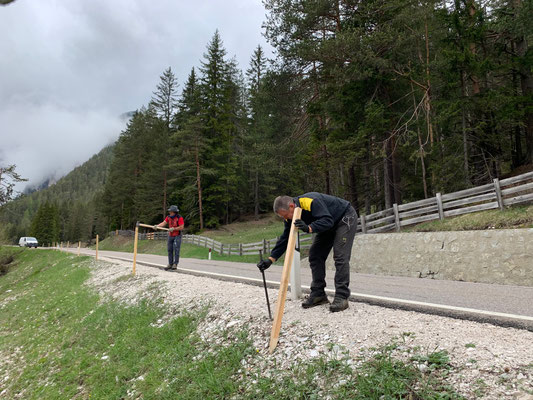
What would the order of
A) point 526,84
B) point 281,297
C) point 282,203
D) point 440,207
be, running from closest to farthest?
point 281,297
point 282,203
point 440,207
point 526,84

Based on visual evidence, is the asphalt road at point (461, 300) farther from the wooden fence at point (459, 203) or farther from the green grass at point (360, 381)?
the wooden fence at point (459, 203)

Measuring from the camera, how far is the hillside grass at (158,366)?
256cm

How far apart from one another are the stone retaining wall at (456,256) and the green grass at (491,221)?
2.14 ft

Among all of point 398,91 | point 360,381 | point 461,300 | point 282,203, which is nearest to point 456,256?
point 461,300

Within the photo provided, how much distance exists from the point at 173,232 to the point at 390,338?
26.1 feet

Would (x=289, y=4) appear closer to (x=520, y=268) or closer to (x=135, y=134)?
(x=520, y=268)

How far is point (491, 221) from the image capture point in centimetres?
852

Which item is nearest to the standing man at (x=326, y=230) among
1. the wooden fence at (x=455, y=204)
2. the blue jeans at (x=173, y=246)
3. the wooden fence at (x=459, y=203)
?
the wooden fence at (x=455, y=204)

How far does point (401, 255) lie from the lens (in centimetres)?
969

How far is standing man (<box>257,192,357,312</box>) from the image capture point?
154 inches

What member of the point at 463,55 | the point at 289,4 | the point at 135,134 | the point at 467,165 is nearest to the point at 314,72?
the point at 289,4

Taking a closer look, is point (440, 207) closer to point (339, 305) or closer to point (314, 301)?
point (314, 301)

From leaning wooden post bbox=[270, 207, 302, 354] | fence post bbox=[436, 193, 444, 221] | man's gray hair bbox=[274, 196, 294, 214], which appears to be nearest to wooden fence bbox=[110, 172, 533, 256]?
fence post bbox=[436, 193, 444, 221]

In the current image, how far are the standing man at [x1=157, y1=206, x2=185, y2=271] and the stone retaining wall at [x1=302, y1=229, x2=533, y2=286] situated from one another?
6.27 metres
